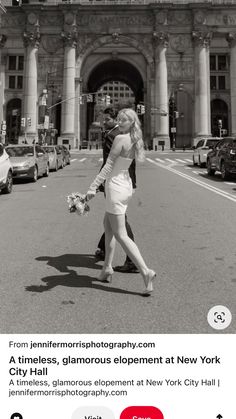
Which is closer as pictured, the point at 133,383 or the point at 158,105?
the point at 133,383

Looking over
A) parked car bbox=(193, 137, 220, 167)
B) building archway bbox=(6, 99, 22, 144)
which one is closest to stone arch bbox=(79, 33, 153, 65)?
building archway bbox=(6, 99, 22, 144)

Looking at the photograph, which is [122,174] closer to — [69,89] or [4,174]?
[4,174]

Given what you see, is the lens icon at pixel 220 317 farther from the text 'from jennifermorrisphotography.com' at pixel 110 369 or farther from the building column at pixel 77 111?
the building column at pixel 77 111

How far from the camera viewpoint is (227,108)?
3172 inches

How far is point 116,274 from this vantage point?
236 inches

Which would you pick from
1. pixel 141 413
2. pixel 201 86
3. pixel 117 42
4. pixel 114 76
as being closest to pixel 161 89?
pixel 201 86

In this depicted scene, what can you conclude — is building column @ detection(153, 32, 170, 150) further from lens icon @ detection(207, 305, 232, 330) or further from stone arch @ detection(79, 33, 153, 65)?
lens icon @ detection(207, 305, 232, 330)

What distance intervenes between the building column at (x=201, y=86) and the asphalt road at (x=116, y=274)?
55168 mm

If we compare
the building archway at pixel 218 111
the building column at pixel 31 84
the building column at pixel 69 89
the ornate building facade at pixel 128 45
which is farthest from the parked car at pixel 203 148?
the building archway at pixel 218 111

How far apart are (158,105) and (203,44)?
1086 centimetres

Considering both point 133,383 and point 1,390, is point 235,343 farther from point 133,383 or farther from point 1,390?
point 1,390

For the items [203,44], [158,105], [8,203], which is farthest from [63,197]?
[203,44]

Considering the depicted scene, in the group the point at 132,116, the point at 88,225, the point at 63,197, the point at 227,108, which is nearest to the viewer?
the point at 132,116

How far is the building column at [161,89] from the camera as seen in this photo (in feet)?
214
